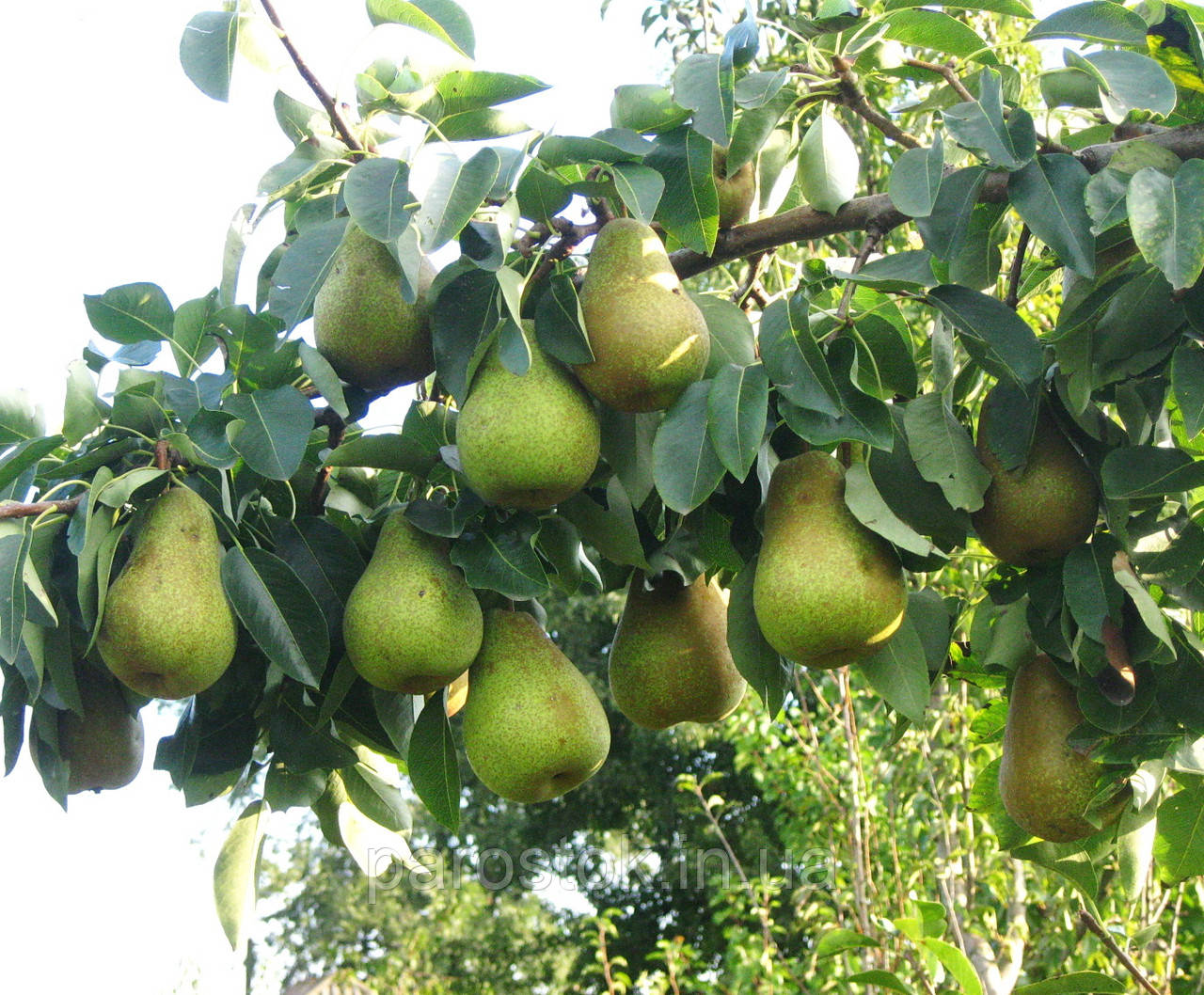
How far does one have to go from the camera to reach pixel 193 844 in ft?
41.4

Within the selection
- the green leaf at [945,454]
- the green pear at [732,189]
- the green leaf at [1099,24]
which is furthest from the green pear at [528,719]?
the green leaf at [1099,24]

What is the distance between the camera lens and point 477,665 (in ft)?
4.96

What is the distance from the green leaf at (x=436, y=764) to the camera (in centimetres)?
147

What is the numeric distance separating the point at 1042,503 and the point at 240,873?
3.92ft

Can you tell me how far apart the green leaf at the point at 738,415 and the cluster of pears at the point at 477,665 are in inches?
14.7

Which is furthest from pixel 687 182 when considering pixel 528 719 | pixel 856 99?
pixel 528 719

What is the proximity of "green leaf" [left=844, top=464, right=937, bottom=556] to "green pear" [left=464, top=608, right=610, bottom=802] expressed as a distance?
0.38 meters

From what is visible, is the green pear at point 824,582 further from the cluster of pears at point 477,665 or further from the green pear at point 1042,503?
the cluster of pears at point 477,665

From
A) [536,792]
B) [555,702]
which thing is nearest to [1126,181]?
[555,702]

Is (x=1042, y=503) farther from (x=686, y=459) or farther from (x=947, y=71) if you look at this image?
(x=947, y=71)

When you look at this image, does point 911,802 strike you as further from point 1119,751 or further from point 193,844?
point 193,844

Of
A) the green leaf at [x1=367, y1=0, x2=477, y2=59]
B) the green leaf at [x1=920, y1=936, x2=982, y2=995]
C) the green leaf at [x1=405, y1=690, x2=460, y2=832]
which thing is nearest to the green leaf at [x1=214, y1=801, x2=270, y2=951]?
the green leaf at [x1=405, y1=690, x2=460, y2=832]

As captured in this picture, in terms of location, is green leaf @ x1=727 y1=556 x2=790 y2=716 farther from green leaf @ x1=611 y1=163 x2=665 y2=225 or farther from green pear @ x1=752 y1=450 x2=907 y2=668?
green leaf @ x1=611 y1=163 x2=665 y2=225

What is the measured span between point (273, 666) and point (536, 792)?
1.14 feet
